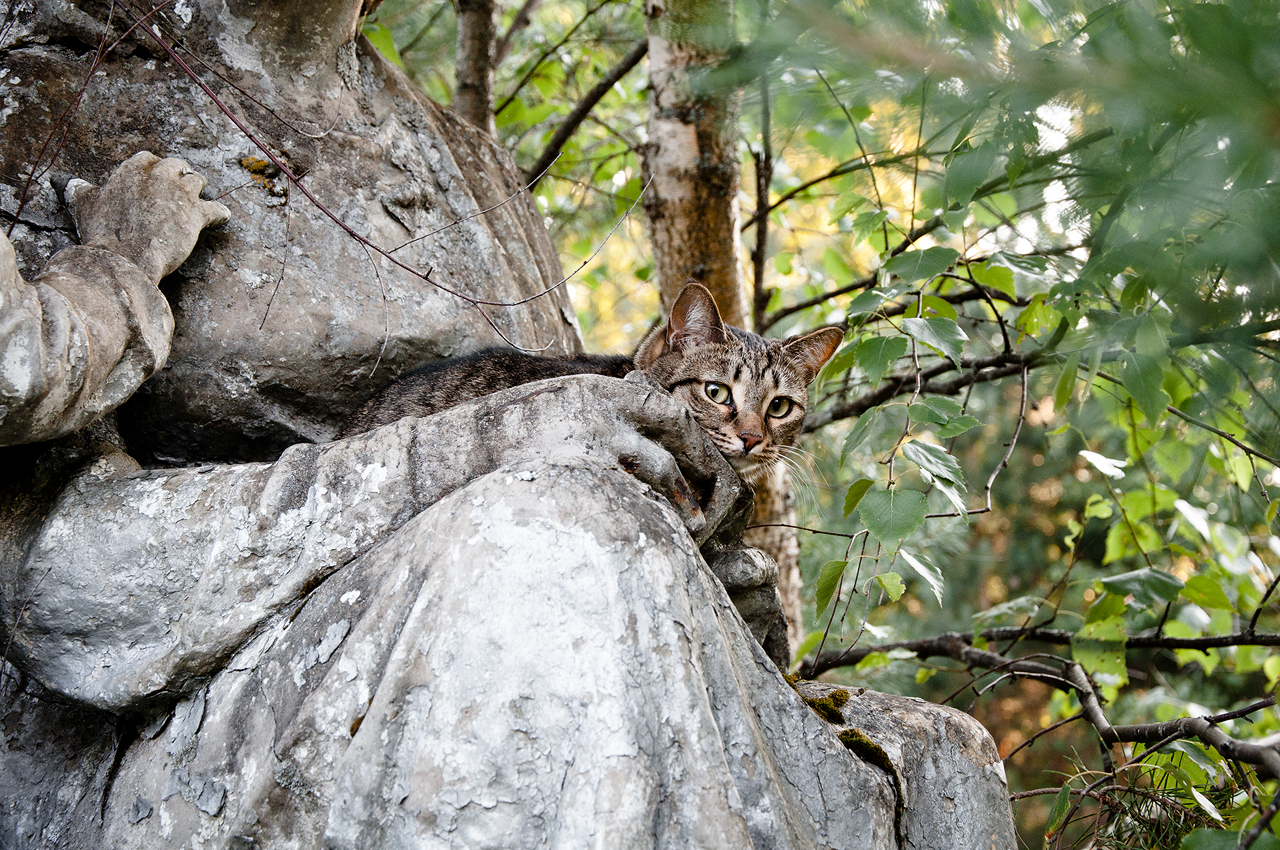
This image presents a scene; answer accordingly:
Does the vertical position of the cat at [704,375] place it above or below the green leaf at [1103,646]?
above

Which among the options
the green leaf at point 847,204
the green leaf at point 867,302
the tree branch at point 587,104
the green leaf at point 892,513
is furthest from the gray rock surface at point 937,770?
the tree branch at point 587,104

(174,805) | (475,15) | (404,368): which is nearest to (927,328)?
(404,368)

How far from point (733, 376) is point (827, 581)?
2.52 ft

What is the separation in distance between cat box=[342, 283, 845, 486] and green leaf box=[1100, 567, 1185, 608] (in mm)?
884

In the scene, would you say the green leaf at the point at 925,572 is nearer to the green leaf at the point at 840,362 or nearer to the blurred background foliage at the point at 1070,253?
the blurred background foliage at the point at 1070,253

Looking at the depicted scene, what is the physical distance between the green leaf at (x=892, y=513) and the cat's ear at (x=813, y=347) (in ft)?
3.12

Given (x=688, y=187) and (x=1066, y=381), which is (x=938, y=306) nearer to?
(x=1066, y=381)

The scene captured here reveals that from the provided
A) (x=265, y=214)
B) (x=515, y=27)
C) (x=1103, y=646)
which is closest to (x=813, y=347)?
(x=1103, y=646)

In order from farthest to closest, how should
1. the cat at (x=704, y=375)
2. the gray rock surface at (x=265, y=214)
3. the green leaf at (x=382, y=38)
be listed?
the green leaf at (x=382, y=38) → the cat at (x=704, y=375) → the gray rock surface at (x=265, y=214)

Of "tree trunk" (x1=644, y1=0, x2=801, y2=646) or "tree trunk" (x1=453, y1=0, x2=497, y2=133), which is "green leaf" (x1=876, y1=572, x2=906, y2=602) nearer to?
"tree trunk" (x1=644, y1=0, x2=801, y2=646)

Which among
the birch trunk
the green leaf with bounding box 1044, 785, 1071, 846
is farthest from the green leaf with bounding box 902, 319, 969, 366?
the birch trunk

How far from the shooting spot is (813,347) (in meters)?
2.44

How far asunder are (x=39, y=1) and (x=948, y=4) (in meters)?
1.94

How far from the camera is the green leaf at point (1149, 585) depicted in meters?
2.04
